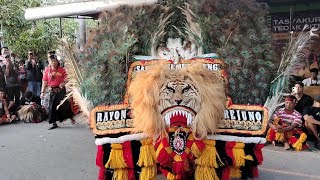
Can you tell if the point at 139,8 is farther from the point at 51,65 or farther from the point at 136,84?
the point at 51,65

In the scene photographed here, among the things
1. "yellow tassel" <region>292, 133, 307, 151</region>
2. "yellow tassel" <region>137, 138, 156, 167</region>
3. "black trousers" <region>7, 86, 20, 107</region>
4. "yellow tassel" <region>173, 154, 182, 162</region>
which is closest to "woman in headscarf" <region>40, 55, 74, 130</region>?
"black trousers" <region>7, 86, 20, 107</region>

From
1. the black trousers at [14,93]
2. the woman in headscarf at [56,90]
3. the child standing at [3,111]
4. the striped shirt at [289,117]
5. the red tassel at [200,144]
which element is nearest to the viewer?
the red tassel at [200,144]

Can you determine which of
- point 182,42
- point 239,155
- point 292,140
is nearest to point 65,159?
point 182,42

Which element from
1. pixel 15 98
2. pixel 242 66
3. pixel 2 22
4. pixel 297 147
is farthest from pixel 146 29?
pixel 2 22

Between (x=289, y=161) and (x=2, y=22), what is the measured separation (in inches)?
573

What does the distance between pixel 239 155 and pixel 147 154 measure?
0.83 meters

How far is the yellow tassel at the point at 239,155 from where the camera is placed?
12.1ft

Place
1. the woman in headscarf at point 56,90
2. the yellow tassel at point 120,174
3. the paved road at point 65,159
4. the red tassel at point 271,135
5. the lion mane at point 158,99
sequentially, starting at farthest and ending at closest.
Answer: the woman in headscarf at point 56,90 < the red tassel at point 271,135 < the paved road at point 65,159 < the yellow tassel at point 120,174 < the lion mane at point 158,99

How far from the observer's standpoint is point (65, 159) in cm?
582

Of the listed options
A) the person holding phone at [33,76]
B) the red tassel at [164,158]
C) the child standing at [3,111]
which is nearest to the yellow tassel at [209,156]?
the red tassel at [164,158]

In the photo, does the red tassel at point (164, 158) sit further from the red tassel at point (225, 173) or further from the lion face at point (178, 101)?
the red tassel at point (225, 173)

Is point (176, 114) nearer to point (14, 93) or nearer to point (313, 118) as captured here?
point (313, 118)

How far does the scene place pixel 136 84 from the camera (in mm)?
3535

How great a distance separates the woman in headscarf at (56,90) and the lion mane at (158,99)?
466 centimetres
